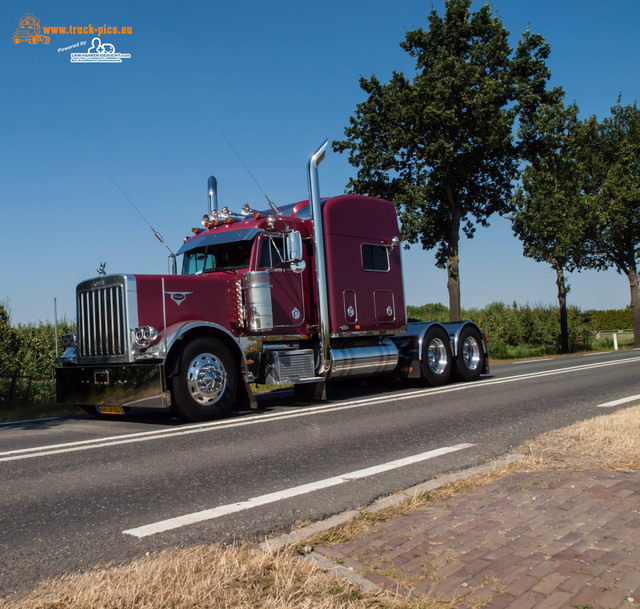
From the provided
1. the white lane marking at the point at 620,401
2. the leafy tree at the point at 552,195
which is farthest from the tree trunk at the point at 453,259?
the white lane marking at the point at 620,401

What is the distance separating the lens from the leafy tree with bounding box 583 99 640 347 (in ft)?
99.0

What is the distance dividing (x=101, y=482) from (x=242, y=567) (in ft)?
8.87

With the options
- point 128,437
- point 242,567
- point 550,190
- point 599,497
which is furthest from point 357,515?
point 550,190

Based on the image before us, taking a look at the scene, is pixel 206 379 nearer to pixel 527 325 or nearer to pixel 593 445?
pixel 593 445

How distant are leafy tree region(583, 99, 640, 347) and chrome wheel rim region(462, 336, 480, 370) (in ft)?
57.9

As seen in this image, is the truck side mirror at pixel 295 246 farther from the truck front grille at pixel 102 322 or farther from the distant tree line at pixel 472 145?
the distant tree line at pixel 472 145

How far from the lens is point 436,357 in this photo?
43.2 ft

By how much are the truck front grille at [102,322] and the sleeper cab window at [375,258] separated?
456cm

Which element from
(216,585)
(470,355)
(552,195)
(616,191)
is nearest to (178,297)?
(216,585)

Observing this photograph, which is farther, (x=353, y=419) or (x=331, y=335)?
(x=331, y=335)

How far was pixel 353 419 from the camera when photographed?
8.66 meters

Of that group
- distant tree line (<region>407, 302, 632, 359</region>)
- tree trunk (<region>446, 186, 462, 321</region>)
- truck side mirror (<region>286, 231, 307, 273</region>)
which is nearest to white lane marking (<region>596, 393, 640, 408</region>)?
truck side mirror (<region>286, 231, 307, 273</region>)

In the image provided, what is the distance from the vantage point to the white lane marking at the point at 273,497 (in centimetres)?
407

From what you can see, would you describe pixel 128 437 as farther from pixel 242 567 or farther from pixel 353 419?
pixel 242 567
